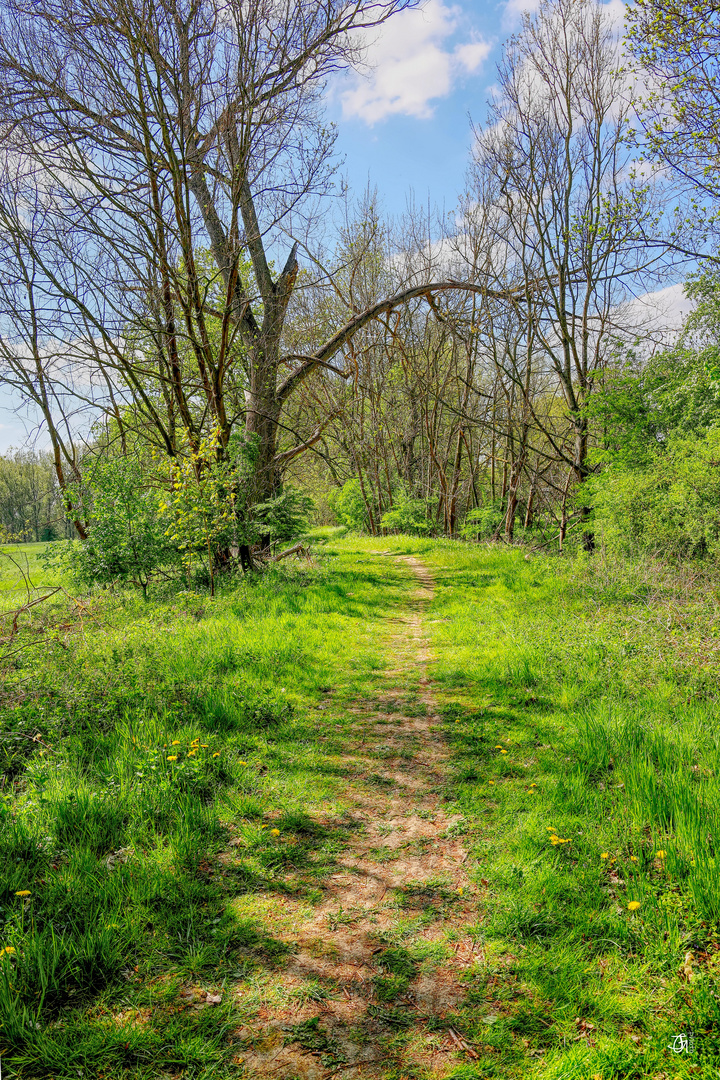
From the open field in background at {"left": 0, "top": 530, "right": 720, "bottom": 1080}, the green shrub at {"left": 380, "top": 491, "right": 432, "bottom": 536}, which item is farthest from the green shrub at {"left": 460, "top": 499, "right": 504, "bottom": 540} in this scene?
the open field in background at {"left": 0, "top": 530, "right": 720, "bottom": 1080}

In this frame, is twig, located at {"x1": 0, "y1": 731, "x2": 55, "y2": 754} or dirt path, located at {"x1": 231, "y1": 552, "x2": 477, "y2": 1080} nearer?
dirt path, located at {"x1": 231, "y1": 552, "x2": 477, "y2": 1080}

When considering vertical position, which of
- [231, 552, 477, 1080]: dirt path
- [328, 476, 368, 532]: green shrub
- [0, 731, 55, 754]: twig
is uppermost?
[328, 476, 368, 532]: green shrub

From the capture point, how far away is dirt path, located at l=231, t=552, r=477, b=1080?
2143 millimetres

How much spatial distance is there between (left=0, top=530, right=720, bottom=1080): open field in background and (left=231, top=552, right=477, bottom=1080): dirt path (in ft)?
0.06

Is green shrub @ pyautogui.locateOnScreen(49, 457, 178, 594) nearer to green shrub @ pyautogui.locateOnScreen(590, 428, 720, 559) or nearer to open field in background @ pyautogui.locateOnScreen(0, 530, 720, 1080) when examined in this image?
open field in background @ pyautogui.locateOnScreen(0, 530, 720, 1080)

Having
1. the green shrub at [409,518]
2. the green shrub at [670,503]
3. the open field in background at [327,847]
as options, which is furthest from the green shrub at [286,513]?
the green shrub at [409,518]

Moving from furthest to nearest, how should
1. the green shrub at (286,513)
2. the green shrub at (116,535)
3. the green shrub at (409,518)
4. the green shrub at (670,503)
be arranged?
the green shrub at (409,518), the green shrub at (286,513), the green shrub at (116,535), the green shrub at (670,503)

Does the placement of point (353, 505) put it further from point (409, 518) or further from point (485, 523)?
point (485, 523)

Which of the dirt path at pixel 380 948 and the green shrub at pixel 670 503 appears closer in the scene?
the dirt path at pixel 380 948

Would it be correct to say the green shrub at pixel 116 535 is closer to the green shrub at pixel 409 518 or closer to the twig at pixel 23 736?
the twig at pixel 23 736

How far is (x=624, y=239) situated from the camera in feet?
31.1

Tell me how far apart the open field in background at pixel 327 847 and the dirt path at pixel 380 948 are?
0.02 metres

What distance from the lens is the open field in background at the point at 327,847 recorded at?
218 cm

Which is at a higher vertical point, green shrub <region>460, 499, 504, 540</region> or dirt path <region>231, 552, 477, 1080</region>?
green shrub <region>460, 499, 504, 540</region>
